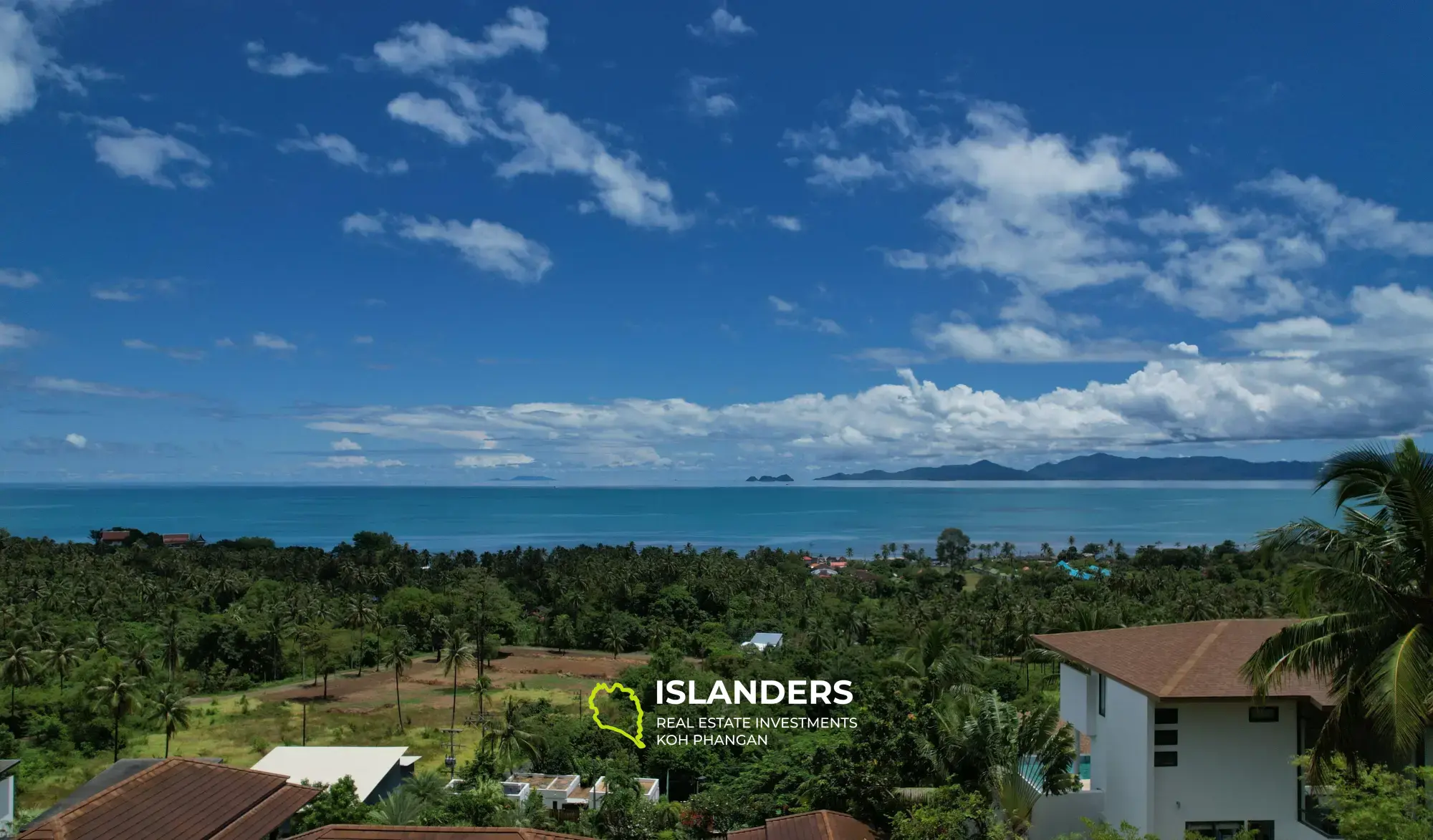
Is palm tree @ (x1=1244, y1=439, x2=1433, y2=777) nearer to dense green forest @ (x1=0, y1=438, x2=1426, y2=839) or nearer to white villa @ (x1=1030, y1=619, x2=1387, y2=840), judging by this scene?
dense green forest @ (x1=0, y1=438, x2=1426, y2=839)

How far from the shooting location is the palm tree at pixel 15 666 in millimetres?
38719

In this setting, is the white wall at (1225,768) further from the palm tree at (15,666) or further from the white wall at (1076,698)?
the palm tree at (15,666)

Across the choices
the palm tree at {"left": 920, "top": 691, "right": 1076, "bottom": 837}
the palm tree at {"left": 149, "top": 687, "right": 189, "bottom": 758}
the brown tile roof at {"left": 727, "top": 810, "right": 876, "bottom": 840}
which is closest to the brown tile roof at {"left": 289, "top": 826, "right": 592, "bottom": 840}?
the brown tile roof at {"left": 727, "top": 810, "right": 876, "bottom": 840}

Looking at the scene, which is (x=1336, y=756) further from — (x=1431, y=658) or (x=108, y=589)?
(x=108, y=589)

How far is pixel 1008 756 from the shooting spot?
15273 mm

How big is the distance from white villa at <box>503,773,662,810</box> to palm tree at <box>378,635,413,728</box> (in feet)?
45.8

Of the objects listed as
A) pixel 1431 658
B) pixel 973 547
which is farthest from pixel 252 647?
pixel 973 547

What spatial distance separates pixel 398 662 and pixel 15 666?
15.9m

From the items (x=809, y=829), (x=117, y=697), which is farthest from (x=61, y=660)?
(x=809, y=829)

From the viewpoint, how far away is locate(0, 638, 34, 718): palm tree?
38719 mm

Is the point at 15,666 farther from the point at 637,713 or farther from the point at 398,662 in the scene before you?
the point at 637,713

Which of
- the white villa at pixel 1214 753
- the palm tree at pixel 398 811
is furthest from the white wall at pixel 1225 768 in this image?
the palm tree at pixel 398 811

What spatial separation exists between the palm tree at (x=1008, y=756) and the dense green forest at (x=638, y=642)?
4 cm

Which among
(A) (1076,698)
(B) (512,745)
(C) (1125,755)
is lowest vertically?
(B) (512,745)
